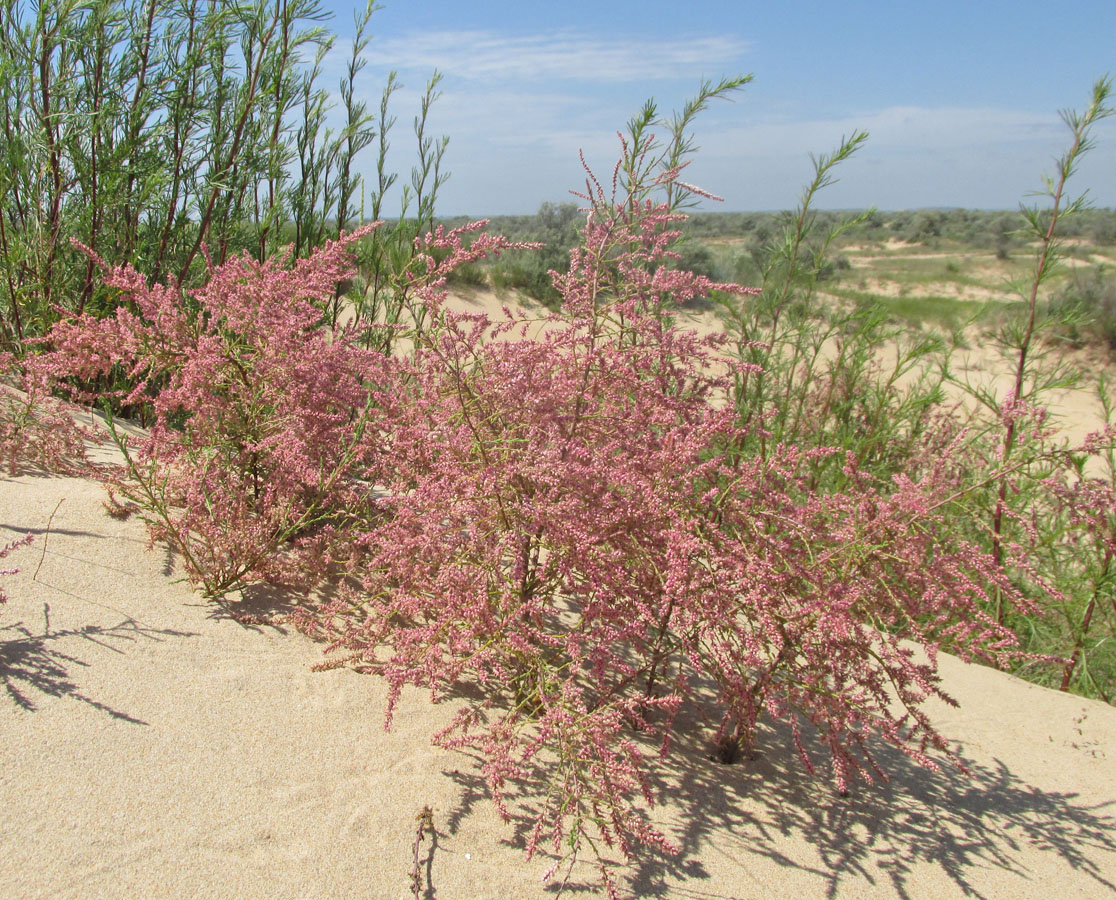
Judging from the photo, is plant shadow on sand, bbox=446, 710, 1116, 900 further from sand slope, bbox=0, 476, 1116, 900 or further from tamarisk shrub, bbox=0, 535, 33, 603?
tamarisk shrub, bbox=0, 535, 33, 603

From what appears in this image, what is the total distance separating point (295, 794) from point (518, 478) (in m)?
1.18

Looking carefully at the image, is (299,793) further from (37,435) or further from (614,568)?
(37,435)

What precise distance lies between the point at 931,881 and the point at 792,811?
0.45m

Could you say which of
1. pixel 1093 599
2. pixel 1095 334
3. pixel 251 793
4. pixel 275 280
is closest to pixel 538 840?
pixel 251 793

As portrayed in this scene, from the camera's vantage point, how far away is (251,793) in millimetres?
2309

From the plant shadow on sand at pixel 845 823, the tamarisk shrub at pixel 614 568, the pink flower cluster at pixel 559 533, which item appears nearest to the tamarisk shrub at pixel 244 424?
→ the pink flower cluster at pixel 559 533

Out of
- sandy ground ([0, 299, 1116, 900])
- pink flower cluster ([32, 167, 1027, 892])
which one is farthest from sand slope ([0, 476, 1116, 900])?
pink flower cluster ([32, 167, 1027, 892])

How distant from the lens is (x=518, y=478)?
2836 millimetres

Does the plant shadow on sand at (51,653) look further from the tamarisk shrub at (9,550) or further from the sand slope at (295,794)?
the tamarisk shrub at (9,550)

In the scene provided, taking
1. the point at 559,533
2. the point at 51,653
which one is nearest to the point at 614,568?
the point at 559,533

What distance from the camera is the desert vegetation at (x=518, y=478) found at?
259 centimetres

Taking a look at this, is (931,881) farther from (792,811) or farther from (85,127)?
(85,127)

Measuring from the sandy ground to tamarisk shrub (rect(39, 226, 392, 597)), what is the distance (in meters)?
0.21

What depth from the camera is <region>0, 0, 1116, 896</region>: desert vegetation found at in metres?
2.59
